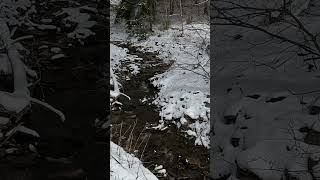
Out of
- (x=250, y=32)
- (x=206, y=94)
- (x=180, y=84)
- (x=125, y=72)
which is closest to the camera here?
(x=250, y=32)

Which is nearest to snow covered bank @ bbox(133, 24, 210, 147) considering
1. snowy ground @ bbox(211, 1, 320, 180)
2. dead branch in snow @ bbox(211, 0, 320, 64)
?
snowy ground @ bbox(211, 1, 320, 180)

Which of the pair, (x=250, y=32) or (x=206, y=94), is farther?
(x=206, y=94)

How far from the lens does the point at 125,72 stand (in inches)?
424

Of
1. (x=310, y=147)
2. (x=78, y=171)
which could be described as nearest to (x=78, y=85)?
(x=78, y=171)

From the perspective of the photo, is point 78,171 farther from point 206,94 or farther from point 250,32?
point 206,94

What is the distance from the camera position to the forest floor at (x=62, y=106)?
477 cm

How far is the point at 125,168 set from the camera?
4.78 metres

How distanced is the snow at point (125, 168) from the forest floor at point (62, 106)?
113 millimetres

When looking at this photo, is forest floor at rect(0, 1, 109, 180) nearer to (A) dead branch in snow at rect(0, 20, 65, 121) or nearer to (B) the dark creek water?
(A) dead branch in snow at rect(0, 20, 65, 121)

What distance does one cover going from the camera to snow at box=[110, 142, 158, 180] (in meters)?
4.56

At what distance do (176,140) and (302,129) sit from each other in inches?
104

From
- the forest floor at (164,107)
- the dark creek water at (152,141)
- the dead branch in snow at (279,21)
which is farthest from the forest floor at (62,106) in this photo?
the dead branch in snow at (279,21)

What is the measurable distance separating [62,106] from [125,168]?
5.84 ft

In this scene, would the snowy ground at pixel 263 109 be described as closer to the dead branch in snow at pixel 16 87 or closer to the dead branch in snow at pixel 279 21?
the dead branch in snow at pixel 279 21
